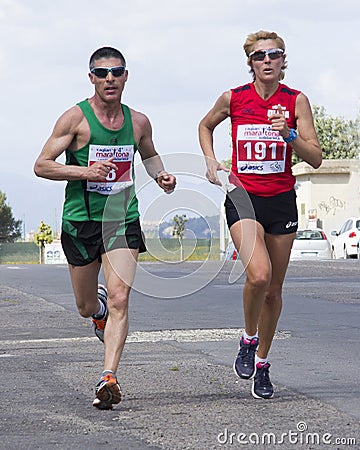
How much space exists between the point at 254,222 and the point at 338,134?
75.6 m

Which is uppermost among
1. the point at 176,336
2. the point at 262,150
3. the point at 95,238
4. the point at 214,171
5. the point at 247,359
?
the point at 262,150

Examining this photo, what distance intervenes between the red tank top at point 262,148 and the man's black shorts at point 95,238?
2.53 feet

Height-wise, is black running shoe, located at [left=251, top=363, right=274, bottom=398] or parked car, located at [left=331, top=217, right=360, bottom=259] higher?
parked car, located at [left=331, top=217, right=360, bottom=259]

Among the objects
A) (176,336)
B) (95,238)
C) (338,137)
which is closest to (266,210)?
(95,238)

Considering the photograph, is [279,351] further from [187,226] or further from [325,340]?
[187,226]

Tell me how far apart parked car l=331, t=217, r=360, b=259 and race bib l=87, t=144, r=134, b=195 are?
90.8ft

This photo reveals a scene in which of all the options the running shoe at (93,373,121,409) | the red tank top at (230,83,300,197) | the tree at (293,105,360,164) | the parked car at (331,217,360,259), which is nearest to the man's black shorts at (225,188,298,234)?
the red tank top at (230,83,300,197)

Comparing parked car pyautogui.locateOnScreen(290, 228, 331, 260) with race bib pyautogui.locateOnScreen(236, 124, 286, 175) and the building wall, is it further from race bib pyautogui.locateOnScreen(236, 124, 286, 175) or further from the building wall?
race bib pyautogui.locateOnScreen(236, 124, 286, 175)

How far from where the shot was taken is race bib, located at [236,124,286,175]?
6820mm

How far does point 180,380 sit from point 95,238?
1295mm

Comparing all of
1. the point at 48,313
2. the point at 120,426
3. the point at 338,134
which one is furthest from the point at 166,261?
the point at 338,134

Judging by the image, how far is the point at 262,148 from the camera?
6.82 metres

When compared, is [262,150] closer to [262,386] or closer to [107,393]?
[262,386]

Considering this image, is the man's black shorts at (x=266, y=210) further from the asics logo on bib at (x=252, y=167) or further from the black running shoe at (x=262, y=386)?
the black running shoe at (x=262, y=386)
